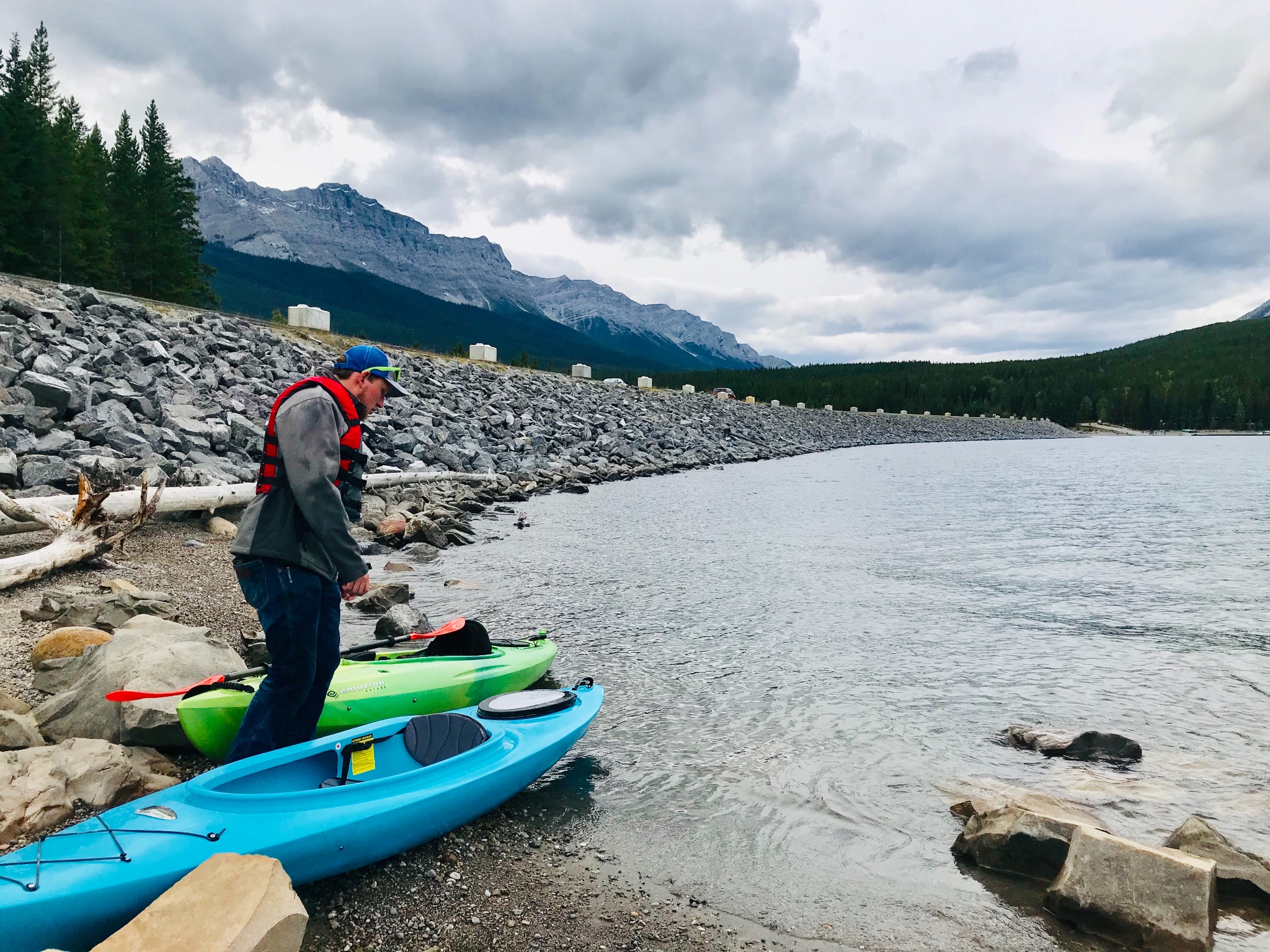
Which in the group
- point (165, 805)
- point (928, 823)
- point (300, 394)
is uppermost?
point (300, 394)

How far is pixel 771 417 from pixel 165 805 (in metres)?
68.4

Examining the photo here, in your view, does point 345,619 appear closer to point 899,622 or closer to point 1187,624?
point 899,622

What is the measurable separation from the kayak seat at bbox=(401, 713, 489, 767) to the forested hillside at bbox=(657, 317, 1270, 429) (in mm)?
102030

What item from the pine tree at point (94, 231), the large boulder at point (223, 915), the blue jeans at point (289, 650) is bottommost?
the large boulder at point (223, 915)

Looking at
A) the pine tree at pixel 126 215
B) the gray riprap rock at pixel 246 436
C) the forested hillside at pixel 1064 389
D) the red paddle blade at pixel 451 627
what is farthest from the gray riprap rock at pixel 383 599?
the forested hillside at pixel 1064 389

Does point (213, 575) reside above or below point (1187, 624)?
above

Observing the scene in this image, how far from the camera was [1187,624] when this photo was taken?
10.8m

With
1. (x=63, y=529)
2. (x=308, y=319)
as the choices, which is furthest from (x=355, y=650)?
(x=308, y=319)

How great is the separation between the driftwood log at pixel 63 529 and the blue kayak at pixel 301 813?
646cm

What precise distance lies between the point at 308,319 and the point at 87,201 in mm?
20511

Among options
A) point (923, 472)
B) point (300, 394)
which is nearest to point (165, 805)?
point (300, 394)

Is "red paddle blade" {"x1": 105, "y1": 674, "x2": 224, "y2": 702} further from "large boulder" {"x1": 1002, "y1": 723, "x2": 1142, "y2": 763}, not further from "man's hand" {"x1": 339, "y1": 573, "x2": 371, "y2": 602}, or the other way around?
"large boulder" {"x1": 1002, "y1": 723, "x2": 1142, "y2": 763}

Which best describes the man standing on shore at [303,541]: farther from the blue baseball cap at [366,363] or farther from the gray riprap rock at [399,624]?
the gray riprap rock at [399,624]

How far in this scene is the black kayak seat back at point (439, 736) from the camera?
5555mm
